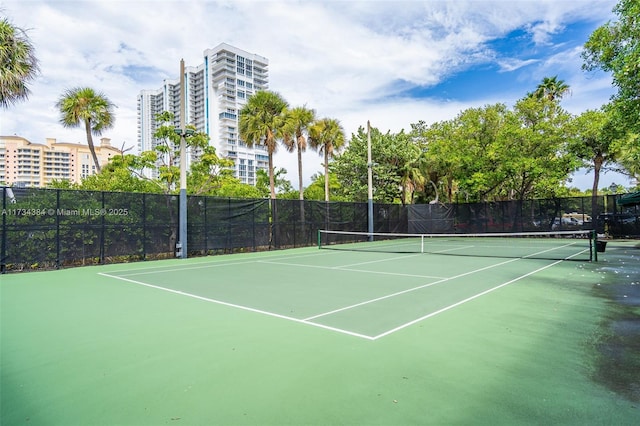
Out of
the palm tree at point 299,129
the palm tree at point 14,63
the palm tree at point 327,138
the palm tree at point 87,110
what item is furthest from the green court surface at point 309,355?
the palm tree at point 327,138

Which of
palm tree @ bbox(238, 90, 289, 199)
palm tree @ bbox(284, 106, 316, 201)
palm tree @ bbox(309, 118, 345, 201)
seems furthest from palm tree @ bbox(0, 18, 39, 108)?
palm tree @ bbox(309, 118, 345, 201)

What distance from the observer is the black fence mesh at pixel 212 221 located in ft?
33.7

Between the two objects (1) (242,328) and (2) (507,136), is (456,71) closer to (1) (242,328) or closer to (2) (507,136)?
(2) (507,136)

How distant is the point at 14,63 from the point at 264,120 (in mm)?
10310

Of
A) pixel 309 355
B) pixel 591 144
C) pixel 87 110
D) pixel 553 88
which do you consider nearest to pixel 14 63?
pixel 87 110

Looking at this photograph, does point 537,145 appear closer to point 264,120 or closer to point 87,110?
point 264,120

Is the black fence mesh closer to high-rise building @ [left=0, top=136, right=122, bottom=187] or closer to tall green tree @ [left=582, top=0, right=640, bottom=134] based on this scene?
tall green tree @ [left=582, top=0, right=640, bottom=134]

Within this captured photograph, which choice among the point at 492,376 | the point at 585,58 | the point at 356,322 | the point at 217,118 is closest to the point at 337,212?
the point at 585,58

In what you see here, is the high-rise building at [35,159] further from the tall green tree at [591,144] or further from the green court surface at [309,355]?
the green court surface at [309,355]

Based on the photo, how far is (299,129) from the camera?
21219 millimetres

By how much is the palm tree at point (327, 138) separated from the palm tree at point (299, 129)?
1.08 m

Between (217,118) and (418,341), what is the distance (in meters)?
115

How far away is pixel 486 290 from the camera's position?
22.4 ft

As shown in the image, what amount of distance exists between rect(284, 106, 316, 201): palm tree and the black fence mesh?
4.10m
